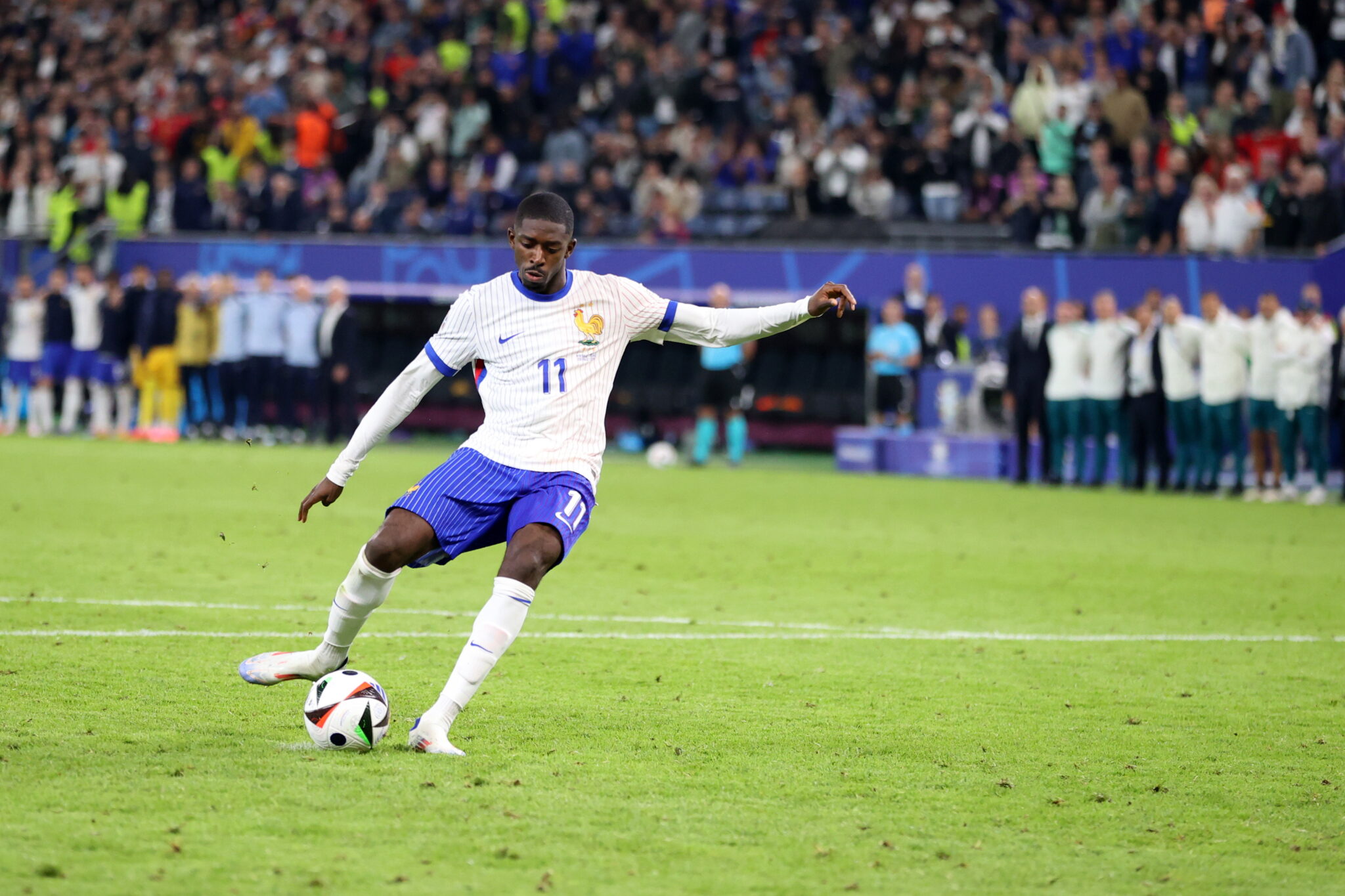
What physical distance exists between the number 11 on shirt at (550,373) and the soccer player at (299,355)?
18104 mm

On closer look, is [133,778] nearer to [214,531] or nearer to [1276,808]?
[1276,808]

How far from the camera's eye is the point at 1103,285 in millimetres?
21453

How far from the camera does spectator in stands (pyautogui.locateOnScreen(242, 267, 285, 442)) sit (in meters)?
23.9

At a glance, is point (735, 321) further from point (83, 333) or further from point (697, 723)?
point (83, 333)

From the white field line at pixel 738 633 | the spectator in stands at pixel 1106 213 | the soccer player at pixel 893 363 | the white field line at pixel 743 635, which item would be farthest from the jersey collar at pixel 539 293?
the spectator in stands at pixel 1106 213

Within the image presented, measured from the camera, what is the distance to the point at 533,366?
6102 millimetres

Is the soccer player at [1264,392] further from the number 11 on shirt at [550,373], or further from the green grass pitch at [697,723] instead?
the number 11 on shirt at [550,373]

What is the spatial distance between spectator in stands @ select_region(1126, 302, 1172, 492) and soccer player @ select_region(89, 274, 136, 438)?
542 inches

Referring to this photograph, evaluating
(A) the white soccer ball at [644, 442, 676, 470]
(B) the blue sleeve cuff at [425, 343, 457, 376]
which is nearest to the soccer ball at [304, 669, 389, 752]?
(B) the blue sleeve cuff at [425, 343, 457, 376]

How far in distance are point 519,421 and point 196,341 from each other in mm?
19112

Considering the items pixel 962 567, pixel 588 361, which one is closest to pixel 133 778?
pixel 588 361

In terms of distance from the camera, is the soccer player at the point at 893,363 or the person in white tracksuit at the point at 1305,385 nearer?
the person in white tracksuit at the point at 1305,385

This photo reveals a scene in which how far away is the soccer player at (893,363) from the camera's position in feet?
70.0

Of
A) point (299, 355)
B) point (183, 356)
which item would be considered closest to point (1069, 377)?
point (299, 355)
